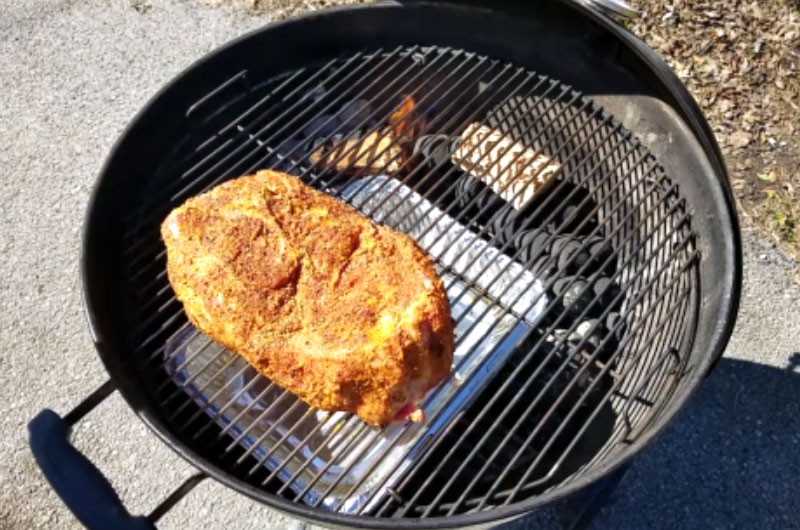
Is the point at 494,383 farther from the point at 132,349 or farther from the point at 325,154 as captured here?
the point at 132,349

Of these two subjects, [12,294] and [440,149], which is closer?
[440,149]

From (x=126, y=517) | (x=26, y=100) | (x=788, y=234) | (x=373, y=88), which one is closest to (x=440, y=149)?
(x=373, y=88)

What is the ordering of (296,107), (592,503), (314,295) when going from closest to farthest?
(314,295) → (592,503) → (296,107)

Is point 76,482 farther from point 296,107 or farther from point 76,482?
point 296,107

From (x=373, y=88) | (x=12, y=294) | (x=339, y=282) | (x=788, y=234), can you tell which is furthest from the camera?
(x=788, y=234)

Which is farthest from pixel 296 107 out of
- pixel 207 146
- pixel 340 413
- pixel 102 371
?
pixel 102 371
